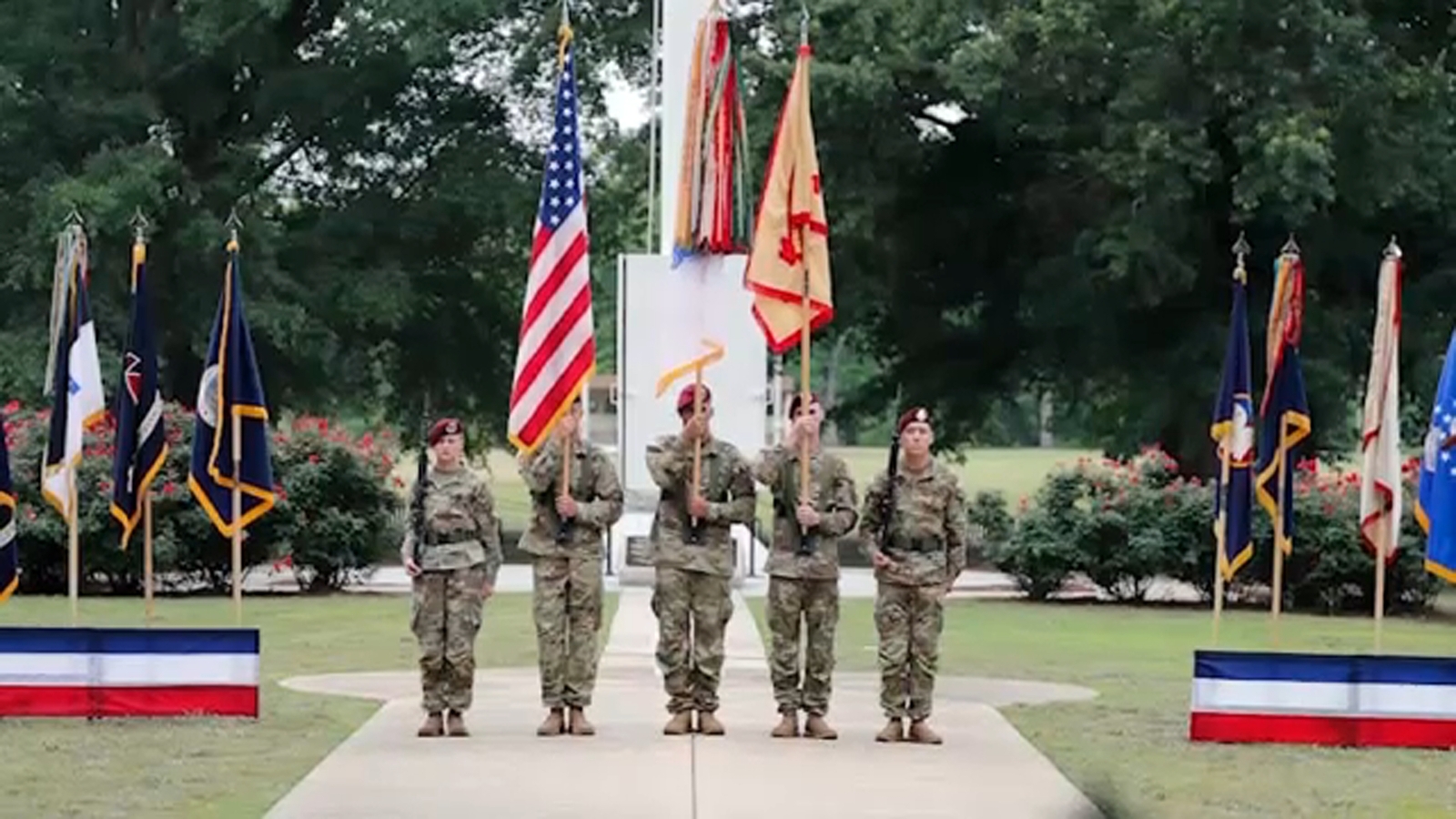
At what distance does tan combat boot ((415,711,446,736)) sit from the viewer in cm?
1408

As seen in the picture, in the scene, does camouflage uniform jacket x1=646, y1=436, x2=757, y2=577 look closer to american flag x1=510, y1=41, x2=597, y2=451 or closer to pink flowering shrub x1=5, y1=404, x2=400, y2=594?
american flag x1=510, y1=41, x2=597, y2=451

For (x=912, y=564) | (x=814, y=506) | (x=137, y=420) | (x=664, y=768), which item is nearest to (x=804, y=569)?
(x=814, y=506)

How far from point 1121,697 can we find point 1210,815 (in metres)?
5.55

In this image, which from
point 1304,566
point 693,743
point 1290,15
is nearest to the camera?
point 693,743

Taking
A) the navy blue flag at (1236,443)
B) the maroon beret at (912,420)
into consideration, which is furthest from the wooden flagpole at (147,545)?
the navy blue flag at (1236,443)

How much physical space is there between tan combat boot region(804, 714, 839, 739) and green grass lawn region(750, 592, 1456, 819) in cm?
77

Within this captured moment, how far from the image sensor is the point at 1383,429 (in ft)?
53.9

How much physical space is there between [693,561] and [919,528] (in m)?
1.26

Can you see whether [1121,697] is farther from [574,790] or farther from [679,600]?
[574,790]

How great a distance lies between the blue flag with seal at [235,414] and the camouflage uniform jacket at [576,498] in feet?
11.9

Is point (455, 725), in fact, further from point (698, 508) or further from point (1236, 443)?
point (1236, 443)

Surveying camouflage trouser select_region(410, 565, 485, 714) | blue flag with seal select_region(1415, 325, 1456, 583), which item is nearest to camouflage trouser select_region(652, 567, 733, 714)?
camouflage trouser select_region(410, 565, 485, 714)

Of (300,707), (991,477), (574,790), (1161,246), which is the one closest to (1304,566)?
(1161,246)

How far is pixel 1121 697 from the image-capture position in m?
17.2
